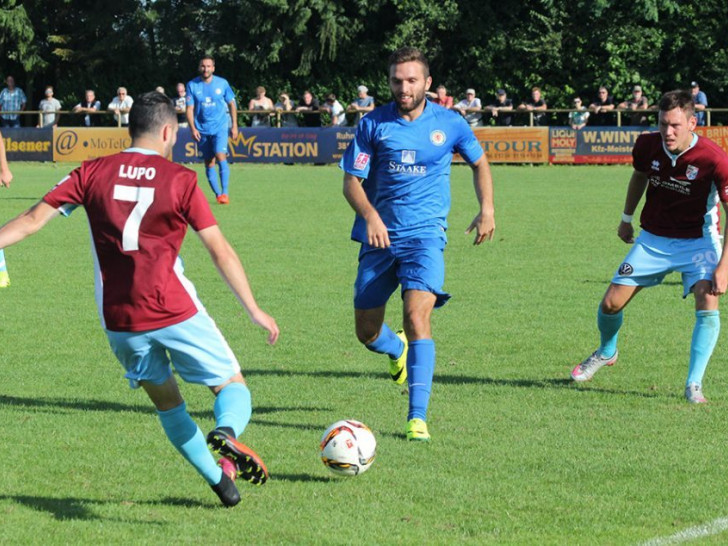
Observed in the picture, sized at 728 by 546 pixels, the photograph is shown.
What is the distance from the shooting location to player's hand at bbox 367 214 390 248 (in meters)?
6.53

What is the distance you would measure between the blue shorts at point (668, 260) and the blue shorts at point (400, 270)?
4.58 feet

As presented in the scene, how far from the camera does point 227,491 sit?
16.8 ft

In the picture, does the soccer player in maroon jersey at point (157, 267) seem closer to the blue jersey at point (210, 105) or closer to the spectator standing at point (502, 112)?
the blue jersey at point (210, 105)

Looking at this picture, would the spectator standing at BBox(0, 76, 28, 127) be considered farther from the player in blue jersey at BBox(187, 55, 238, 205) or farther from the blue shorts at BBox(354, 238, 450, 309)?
the blue shorts at BBox(354, 238, 450, 309)

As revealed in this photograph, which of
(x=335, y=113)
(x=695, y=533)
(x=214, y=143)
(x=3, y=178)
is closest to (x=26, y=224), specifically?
(x=695, y=533)

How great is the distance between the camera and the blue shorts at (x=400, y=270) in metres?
6.73

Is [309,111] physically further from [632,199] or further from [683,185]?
[683,185]

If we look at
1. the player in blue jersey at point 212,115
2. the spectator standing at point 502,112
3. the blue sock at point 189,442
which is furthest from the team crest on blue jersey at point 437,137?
the spectator standing at point 502,112

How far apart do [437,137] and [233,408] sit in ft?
7.82

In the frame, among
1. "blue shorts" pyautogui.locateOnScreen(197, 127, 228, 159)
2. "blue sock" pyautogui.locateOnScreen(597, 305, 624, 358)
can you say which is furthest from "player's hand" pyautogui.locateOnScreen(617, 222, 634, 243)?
"blue shorts" pyautogui.locateOnScreen(197, 127, 228, 159)

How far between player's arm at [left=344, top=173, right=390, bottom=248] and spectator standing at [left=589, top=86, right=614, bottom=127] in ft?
86.1

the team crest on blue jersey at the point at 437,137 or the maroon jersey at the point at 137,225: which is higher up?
the team crest on blue jersey at the point at 437,137

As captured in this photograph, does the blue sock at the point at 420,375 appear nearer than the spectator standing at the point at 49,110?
Yes

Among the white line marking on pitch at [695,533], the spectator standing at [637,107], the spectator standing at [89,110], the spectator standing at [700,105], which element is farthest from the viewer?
the spectator standing at [89,110]
